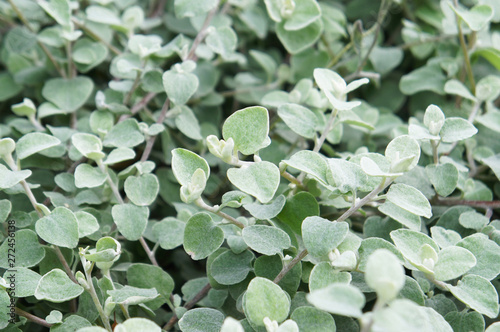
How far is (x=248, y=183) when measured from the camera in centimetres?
57

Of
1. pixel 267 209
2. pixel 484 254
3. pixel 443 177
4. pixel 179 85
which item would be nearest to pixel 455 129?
pixel 443 177

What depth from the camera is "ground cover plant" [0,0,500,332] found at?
561mm

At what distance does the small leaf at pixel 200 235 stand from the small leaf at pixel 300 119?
0.21 metres

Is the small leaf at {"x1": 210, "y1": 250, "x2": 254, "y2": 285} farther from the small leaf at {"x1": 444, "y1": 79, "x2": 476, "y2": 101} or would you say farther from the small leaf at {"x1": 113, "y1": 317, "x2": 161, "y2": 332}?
the small leaf at {"x1": 444, "y1": 79, "x2": 476, "y2": 101}

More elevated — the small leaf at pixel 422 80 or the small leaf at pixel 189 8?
the small leaf at pixel 189 8

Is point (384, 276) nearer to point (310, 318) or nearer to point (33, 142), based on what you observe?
point (310, 318)

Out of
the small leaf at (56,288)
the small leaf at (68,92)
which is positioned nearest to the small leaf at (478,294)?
the small leaf at (56,288)

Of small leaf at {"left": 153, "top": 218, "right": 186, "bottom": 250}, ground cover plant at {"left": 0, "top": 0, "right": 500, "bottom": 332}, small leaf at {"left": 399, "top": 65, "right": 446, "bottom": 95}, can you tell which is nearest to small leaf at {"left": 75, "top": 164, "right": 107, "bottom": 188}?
ground cover plant at {"left": 0, "top": 0, "right": 500, "bottom": 332}

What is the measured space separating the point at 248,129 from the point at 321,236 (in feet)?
0.52

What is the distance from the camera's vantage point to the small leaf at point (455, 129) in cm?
66

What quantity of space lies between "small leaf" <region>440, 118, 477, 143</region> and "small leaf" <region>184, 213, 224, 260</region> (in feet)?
1.11

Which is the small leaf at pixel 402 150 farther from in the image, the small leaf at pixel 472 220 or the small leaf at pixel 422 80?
the small leaf at pixel 422 80

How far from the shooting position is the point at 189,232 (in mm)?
621

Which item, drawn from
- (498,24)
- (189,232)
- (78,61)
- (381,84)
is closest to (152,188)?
(189,232)
